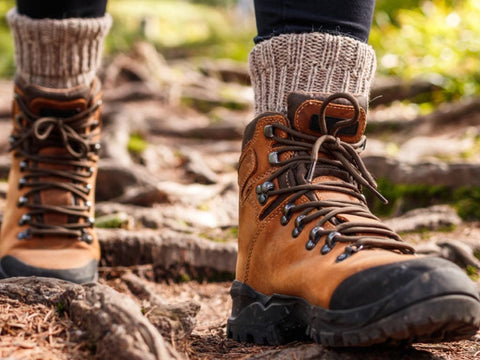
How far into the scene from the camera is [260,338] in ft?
5.37

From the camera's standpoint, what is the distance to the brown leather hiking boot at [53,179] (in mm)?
2211

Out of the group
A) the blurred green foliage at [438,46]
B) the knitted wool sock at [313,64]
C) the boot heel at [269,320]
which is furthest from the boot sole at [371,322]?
the blurred green foliage at [438,46]

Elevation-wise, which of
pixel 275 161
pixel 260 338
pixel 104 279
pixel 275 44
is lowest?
pixel 104 279

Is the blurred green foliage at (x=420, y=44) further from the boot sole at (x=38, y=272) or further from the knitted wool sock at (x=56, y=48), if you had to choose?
the boot sole at (x=38, y=272)

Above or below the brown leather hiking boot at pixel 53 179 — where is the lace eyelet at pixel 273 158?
above

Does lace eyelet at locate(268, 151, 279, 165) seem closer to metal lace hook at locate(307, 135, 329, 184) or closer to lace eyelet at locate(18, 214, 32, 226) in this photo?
metal lace hook at locate(307, 135, 329, 184)

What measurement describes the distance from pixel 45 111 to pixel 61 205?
16.4 inches

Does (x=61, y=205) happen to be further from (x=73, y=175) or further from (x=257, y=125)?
(x=257, y=125)

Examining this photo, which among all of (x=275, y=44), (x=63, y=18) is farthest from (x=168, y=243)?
(x=275, y=44)

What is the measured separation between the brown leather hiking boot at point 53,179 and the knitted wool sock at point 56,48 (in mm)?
84

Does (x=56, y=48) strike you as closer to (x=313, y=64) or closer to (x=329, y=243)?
(x=313, y=64)

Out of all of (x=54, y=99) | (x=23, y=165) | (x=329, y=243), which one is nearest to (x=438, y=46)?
(x=54, y=99)

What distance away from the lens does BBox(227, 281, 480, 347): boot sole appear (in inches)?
48.6

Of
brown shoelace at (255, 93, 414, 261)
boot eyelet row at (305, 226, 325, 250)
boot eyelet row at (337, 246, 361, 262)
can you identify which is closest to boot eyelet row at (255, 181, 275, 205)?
brown shoelace at (255, 93, 414, 261)
